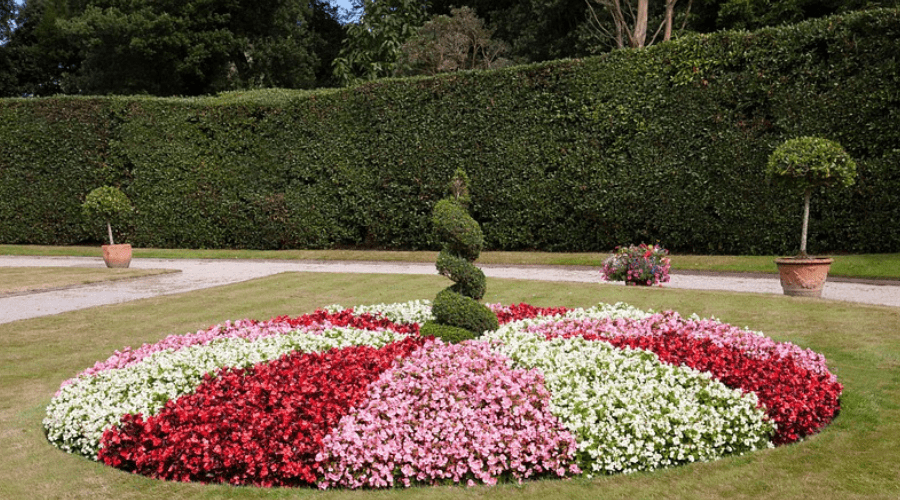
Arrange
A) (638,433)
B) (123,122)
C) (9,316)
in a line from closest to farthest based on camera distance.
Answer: (638,433)
(9,316)
(123,122)

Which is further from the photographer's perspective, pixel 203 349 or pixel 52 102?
pixel 52 102

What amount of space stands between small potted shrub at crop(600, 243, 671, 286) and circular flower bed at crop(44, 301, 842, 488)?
5964 mm

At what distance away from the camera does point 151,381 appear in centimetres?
608

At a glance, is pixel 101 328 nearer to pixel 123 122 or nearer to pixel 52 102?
pixel 123 122

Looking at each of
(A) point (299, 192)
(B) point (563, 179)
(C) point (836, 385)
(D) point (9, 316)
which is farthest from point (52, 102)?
(C) point (836, 385)

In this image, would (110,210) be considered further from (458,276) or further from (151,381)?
(458,276)

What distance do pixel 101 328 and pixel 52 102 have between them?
1945cm

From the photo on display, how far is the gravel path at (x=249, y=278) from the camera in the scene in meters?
12.1

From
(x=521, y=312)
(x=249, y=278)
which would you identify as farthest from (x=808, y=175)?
(x=249, y=278)

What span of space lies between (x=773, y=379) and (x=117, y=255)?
1768 centimetres

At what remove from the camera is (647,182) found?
18.0 meters

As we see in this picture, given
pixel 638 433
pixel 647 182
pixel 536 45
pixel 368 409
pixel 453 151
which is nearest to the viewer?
pixel 638 433

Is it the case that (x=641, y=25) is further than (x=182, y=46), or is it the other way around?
(x=182, y=46)

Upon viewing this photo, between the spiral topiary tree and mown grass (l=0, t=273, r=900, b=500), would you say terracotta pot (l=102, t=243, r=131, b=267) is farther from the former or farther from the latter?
the spiral topiary tree
